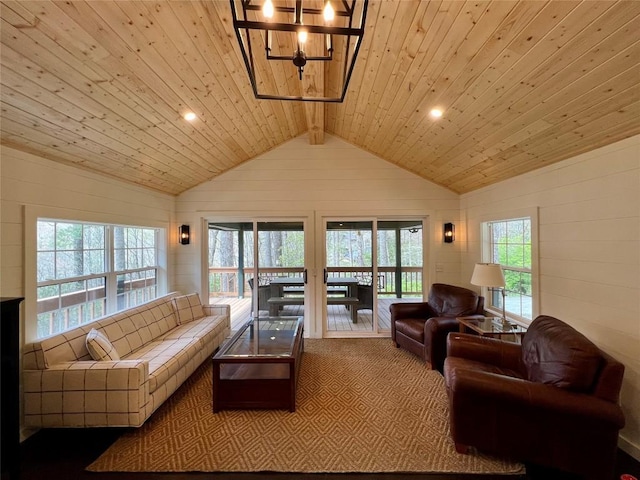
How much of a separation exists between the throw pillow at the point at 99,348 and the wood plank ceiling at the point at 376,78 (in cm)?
164

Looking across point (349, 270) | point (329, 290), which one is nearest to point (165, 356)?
point (329, 290)

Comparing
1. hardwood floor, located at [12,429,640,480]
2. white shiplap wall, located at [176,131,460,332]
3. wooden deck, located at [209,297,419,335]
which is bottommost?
hardwood floor, located at [12,429,640,480]

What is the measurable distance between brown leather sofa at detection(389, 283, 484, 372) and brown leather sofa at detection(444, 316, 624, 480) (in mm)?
1275

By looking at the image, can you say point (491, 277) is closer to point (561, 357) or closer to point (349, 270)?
point (561, 357)

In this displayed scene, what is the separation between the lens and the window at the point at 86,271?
264cm

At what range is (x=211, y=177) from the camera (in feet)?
14.8

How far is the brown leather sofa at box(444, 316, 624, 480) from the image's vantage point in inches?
69.7

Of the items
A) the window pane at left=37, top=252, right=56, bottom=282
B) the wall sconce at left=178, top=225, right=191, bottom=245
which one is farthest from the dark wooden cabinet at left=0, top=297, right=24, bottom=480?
the wall sconce at left=178, top=225, right=191, bottom=245

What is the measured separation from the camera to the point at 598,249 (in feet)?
7.59

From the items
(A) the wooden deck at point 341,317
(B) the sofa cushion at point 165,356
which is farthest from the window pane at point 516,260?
(B) the sofa cushion at point 165,356

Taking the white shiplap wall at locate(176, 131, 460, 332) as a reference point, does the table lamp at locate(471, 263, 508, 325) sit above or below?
below

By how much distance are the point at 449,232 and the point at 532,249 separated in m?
1.53

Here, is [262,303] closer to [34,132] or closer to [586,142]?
[34,132]

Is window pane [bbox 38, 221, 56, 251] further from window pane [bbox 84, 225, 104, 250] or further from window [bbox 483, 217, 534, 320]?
window [bbox 483, 217, 534, 320]
